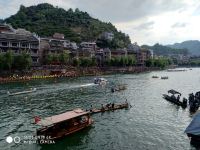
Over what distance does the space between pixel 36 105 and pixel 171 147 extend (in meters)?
37.0

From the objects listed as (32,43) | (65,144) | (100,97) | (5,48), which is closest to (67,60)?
(32,43)

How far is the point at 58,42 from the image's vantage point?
616 feet

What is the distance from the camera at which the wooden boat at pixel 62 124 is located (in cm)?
4153

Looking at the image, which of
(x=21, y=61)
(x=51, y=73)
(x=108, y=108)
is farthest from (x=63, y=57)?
(x=108, y=108)

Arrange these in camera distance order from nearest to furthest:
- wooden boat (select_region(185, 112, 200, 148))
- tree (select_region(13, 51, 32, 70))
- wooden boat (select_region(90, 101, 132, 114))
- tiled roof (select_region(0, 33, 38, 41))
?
wooden boat (select_region(185, 112, 200, 148)), wooden boat (select_region(90, 101, 132, 114)), tree (select_region(13, 51, 32, 70)), tiled roof (select_region(0, 33, 38, 41))

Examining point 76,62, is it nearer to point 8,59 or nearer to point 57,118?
point 8,59

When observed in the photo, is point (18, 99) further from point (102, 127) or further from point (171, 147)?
point (171, 147)

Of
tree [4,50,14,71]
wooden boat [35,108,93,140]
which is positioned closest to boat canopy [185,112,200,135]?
wooden boat [35,108,93,140]

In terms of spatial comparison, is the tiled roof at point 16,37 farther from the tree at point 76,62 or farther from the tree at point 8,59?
the tree at point 76,62

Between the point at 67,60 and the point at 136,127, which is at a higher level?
the point at 67,60

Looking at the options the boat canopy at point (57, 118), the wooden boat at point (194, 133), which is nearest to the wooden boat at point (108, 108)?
the boat canopy at point (57, 118)

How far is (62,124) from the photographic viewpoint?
143 feet

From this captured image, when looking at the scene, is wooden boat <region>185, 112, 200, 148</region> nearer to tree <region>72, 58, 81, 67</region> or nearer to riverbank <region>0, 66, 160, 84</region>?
riverbank <region>0, 66, 160, 84</region>

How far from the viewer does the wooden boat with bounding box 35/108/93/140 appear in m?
41.5
